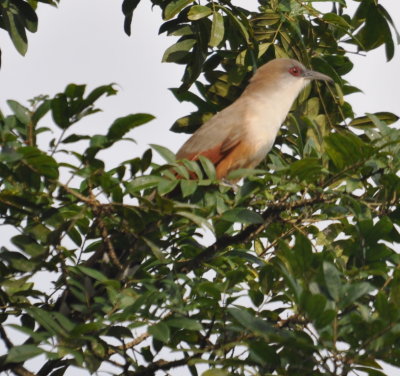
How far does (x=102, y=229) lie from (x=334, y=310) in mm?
1025

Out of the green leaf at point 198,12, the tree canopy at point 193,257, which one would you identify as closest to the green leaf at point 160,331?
the tree canopy at point 193,257

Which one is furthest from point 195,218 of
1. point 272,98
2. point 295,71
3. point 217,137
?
point 272,98

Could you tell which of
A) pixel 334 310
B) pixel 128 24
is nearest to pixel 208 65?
pixel 128 24

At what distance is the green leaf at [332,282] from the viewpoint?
2.98 meters

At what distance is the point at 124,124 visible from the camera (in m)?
3.31

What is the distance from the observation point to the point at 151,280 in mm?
3494

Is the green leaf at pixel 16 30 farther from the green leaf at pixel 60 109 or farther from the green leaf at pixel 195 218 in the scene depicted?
the green leaf at pixel 195 218

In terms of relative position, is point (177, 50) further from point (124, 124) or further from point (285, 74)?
point (124, 124)

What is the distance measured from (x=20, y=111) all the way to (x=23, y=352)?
880 mm

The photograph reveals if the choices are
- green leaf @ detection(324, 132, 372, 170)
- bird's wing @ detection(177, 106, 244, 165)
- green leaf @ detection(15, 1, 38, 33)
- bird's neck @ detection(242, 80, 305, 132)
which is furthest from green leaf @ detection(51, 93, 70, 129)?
bird's neck @ detection(242, 80, 305, 132)

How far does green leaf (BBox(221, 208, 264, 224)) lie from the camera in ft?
11.8

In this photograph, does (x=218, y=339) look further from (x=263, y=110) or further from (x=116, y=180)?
(x=263, y=110)

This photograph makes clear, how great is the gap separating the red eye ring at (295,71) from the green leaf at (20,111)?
2.48 meters

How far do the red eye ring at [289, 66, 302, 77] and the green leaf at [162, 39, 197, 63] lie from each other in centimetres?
85
